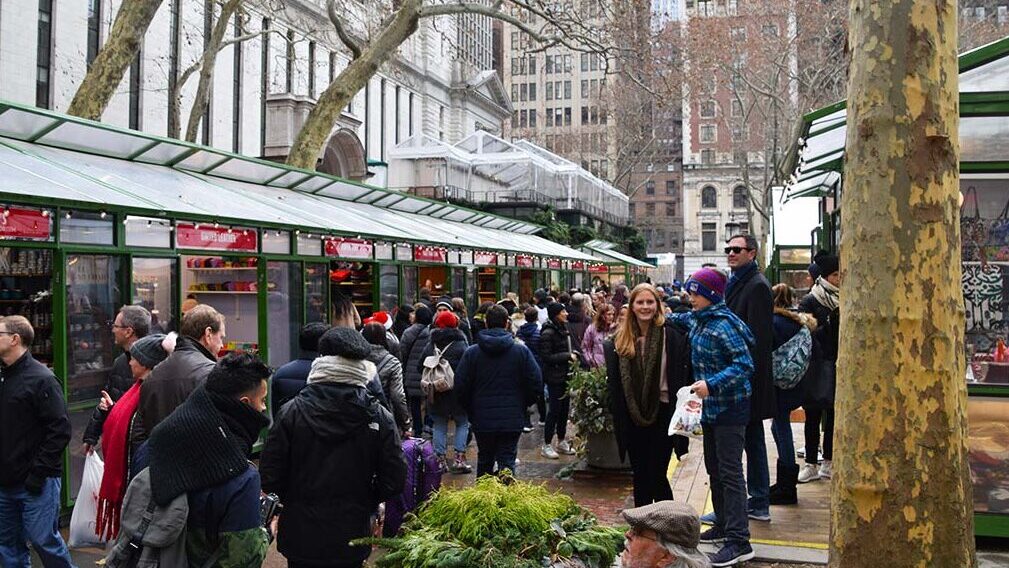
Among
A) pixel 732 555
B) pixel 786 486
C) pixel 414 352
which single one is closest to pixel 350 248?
pixel 414 352

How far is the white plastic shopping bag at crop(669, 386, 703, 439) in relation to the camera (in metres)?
5.11

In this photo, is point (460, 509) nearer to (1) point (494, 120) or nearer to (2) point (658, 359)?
(2) point (658, 359)

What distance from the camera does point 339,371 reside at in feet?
12.8

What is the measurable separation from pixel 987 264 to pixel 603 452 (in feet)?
12.8

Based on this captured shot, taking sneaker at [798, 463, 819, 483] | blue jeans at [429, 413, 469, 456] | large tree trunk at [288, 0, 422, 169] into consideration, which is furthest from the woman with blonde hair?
large tree trunk at [288, 0, 422, 169]

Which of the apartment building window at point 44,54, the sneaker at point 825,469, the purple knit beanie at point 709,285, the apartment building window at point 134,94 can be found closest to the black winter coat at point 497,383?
the purple knit beanie at point 709,285

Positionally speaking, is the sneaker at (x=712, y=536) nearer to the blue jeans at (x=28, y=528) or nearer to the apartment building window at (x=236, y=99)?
the blue jeans at (x=28, y=528)

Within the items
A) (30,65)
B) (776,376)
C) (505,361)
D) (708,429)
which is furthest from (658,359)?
(30,65)

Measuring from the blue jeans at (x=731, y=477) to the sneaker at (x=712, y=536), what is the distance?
126mm

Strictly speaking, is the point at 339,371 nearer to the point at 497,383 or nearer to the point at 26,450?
the point at 26,450

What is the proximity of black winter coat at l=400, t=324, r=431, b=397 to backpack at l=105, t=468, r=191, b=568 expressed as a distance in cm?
604

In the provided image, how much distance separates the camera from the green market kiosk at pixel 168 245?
752cm

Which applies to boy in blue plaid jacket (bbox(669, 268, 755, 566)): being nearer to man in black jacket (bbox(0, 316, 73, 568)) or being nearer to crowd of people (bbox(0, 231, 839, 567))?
crowd of people (bbox(0, 231, 839, 567))

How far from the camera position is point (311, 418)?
384 cm
